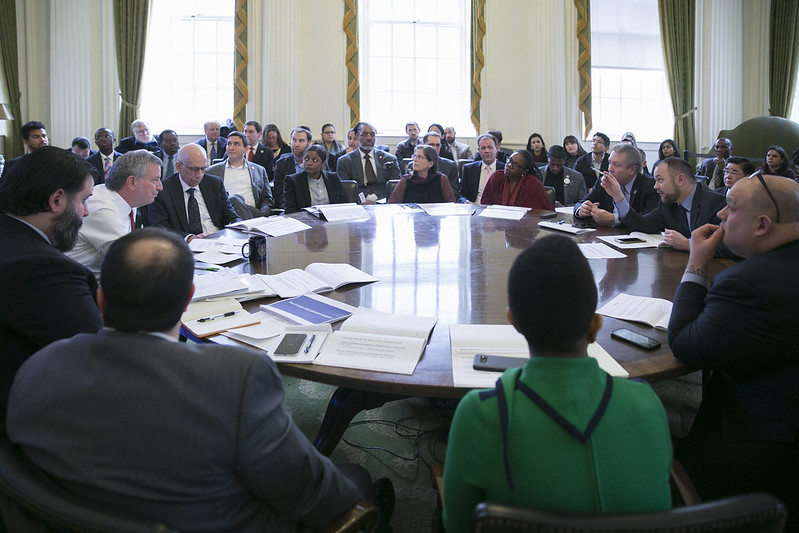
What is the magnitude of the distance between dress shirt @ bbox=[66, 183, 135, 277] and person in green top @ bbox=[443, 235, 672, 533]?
2228mm

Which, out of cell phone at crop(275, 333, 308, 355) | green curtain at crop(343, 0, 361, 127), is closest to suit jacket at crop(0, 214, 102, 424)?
cell phone at crop(275, 333, 308, 355)

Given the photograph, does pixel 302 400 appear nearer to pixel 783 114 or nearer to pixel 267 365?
pixel 267 365

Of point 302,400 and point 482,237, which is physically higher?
point 482,237

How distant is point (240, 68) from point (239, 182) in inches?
148

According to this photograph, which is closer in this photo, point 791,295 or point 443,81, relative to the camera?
point 791,295

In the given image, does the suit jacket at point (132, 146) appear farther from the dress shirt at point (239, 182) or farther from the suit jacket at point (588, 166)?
the suit jacket at point (588, 166)

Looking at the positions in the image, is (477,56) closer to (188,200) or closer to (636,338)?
(188,200)

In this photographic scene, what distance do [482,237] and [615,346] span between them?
1735 mm

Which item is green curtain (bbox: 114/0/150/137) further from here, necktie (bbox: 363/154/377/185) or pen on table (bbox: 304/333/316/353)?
pen on table (bbox: 304/333/316/353)

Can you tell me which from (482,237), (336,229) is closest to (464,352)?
(482,237)

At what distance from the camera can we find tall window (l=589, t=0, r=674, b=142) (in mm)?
9773

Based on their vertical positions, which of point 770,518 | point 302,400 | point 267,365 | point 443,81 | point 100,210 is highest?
point 443,81

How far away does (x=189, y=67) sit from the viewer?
361 inches

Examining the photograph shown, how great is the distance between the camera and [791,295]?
149 cm
